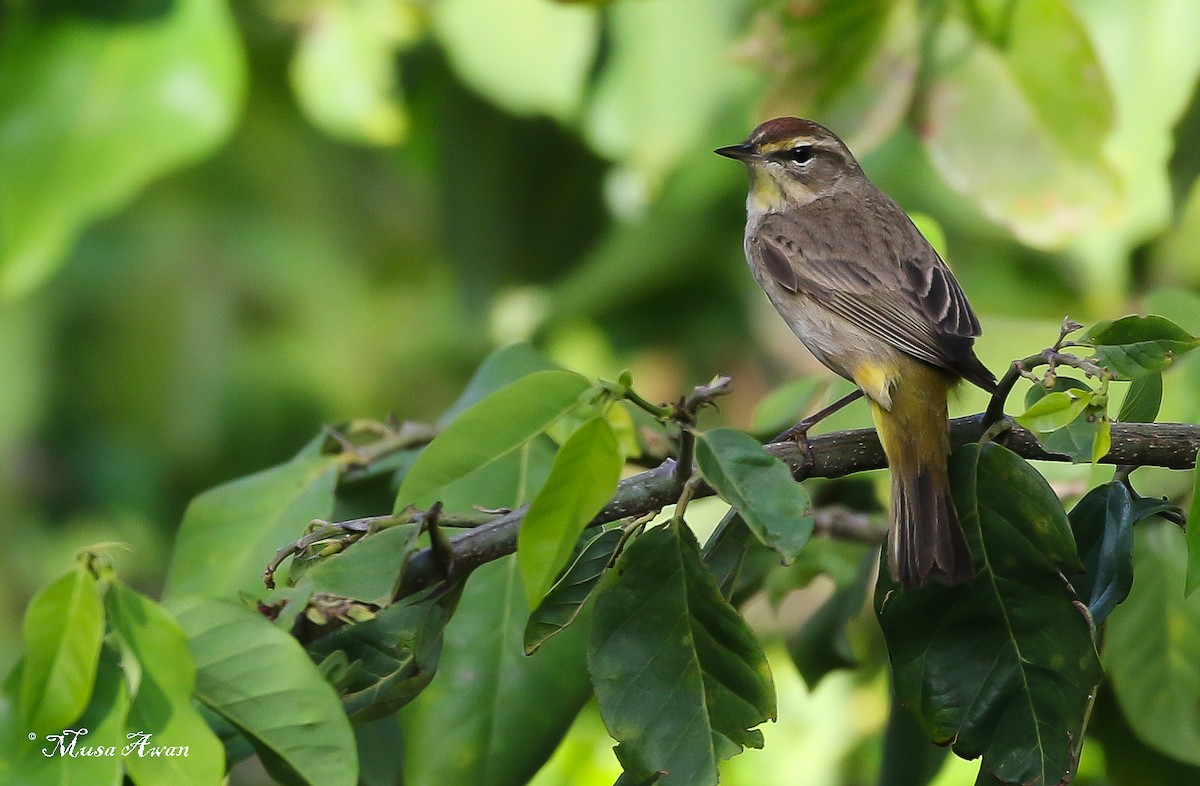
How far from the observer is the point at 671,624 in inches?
56.9

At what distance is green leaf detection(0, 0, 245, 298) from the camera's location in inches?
103

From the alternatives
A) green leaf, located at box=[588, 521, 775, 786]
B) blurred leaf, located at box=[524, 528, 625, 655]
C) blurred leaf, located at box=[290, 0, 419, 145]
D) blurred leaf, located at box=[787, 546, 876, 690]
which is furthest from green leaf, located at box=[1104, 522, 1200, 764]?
blurred leaf, located at box=[290, 0, 419, 145]

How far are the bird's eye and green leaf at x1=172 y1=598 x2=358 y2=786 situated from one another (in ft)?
6.35

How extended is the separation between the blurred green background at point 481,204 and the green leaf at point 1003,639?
57cm

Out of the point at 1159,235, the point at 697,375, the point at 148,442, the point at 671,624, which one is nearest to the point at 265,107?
the point at 148,442

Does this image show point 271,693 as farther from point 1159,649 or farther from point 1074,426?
point 1159,649

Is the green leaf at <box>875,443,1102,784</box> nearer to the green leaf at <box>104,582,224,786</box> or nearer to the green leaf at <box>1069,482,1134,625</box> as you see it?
the green leaf at <box>1069,482,1134,625</box>

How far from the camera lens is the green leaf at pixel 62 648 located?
1.33 m

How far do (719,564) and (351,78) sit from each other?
228 centimetres

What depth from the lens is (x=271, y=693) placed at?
144 centimetres

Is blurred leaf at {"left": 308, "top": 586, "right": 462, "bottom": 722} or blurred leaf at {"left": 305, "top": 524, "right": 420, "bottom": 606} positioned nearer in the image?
blurred leaf at {"left": 305, "top": 524, "right": 420, "bottom": 606}

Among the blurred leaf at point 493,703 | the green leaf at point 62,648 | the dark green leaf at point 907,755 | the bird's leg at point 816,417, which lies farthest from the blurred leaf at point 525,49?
the green leaf at point 62,648

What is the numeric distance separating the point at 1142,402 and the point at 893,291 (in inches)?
32.9

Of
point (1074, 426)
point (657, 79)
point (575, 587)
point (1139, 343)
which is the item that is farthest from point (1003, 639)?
point (657, 79)
